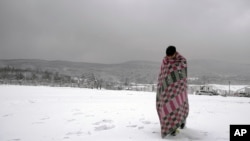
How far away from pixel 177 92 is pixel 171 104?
29 centimetres

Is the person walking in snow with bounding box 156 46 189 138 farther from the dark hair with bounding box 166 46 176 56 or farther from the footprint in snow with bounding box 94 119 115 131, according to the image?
the footprint in snow with bounding box 94 119 115 131

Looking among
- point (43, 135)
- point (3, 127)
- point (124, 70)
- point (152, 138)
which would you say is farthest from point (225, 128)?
point (124, 70)

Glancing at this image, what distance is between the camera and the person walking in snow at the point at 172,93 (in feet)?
14.4

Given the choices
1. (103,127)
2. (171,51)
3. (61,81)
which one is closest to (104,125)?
(103,127)

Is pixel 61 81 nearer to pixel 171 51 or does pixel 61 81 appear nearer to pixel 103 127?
pixel 103 127

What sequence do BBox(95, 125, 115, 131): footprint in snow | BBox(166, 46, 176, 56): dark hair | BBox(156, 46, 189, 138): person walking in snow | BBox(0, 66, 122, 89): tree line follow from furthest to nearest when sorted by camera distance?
BBox(0, 66, 122, 89): tree line < BBox(95, 125, 115, 131): footprint in snow < BBox(166, 46, 176, 56): dark hair < BBox(156, 46, 189, 138): person walking in snow

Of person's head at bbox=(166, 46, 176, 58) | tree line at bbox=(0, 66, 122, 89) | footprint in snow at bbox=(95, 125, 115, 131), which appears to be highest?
person's head at bbox=(166, 46, 176, 58)

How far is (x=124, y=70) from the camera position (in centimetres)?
17075

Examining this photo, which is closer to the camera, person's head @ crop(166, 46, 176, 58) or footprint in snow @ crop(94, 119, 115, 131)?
person's head @ crop(166, 46, 176, 58)

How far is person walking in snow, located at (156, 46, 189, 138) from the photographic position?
14.4 feet

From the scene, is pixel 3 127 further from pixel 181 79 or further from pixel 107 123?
pixel 181 79

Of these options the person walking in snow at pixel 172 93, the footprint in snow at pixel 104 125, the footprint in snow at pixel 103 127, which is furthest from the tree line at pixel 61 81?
the person walking in snow at pixel 172 93

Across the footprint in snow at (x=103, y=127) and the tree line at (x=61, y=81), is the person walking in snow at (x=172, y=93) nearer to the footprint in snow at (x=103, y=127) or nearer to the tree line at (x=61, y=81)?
the footprint in snow at (x=103, y=127)

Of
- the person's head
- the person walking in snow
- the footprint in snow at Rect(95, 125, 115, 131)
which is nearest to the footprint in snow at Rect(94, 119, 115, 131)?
the footprint in snow at Rect(95, 125, 115, 131)
